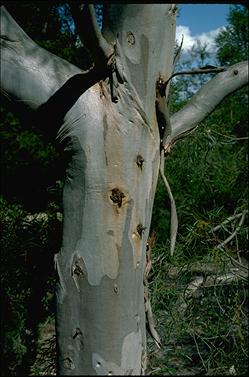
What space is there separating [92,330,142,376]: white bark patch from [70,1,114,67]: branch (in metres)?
0.81

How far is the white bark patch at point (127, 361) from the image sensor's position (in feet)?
5.47

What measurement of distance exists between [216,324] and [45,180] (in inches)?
53.2

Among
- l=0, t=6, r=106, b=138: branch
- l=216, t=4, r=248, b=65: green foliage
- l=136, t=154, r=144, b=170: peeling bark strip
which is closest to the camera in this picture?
l=0, t=6, r=106, b=138: branch

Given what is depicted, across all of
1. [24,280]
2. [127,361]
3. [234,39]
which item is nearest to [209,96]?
[127,361]

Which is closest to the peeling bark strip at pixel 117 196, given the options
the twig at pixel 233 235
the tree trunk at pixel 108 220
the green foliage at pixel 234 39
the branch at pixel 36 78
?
the tree trunk at pixel 108 220

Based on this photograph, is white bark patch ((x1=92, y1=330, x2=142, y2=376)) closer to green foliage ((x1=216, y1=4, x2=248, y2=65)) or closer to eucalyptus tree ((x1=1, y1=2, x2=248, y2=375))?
eucalyptus tree ((x1=1, y1=2, x2=248, y2=375))

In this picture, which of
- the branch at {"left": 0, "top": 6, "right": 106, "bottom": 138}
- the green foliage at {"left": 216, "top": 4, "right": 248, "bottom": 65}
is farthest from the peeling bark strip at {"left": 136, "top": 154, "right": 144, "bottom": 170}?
the green foliage at {"left": 216, "top": 4, "right": 248, "bottom": 65}

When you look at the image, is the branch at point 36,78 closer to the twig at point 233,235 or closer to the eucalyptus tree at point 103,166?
the eucalyptus tree at point 103,166

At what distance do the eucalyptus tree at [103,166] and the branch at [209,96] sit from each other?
0.70ft

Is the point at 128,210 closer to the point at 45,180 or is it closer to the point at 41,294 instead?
the point at 41,294

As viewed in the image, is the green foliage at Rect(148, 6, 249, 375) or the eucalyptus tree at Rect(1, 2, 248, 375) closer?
the eucalyptus tree at Rect(1, 2, 248, 375)

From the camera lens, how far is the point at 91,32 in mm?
1497

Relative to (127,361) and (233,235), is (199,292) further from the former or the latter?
(127,361)

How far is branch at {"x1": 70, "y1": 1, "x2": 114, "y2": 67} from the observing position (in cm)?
139
